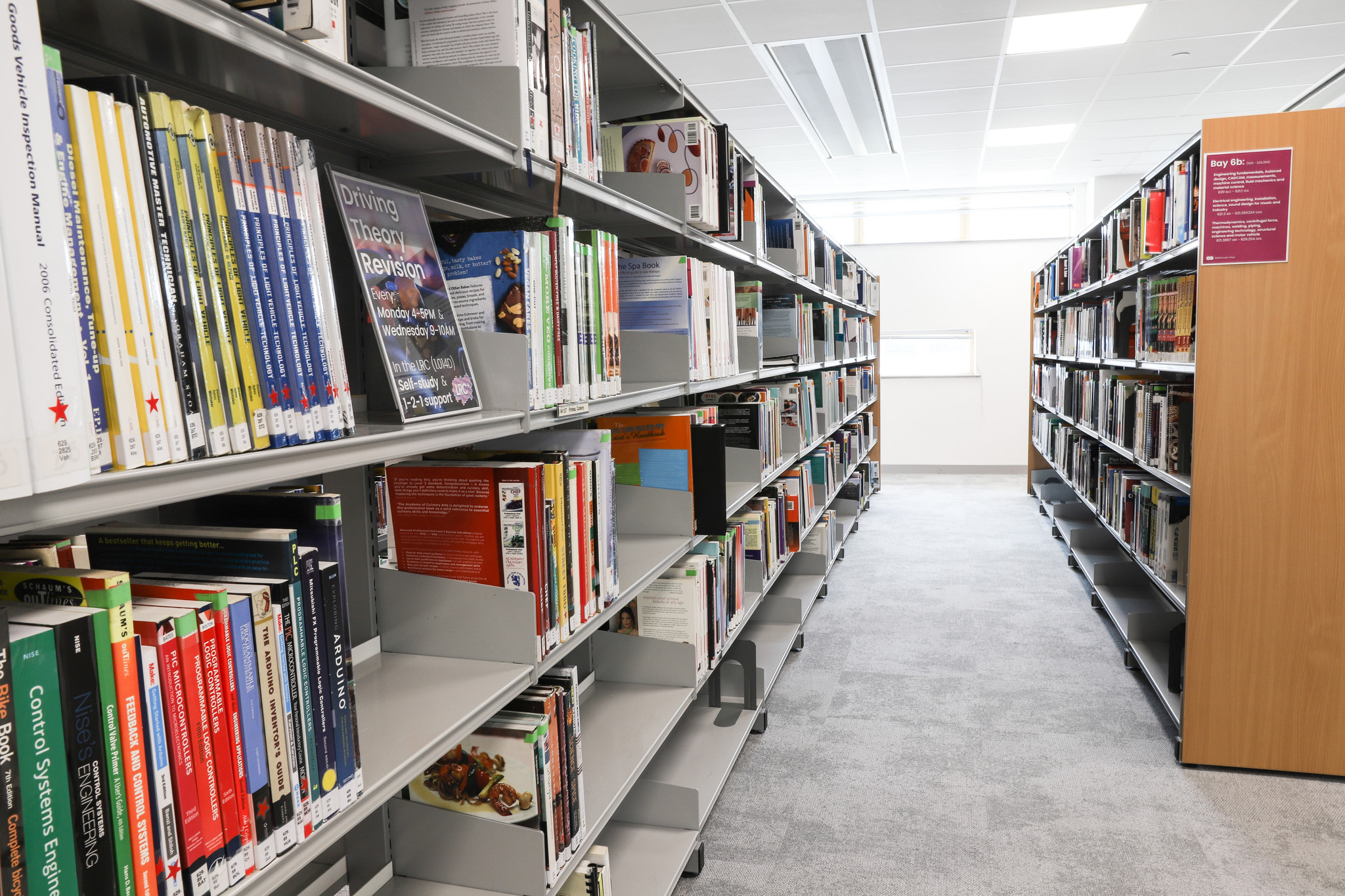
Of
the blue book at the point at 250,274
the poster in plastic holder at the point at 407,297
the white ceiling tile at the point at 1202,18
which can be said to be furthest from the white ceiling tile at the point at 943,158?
the blue book at the point at 250,274

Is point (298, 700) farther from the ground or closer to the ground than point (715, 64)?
closer to the ground

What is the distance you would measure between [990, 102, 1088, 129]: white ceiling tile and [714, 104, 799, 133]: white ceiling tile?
A: 4.79 feet

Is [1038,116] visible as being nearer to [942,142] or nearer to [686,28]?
[942,142]

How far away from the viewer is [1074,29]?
4523 mm

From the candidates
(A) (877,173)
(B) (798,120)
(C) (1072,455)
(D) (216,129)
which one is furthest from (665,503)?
(A) (877,173)

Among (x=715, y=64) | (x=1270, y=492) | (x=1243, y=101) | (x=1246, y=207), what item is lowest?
(x=1270, y=492)

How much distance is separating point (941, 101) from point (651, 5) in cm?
245

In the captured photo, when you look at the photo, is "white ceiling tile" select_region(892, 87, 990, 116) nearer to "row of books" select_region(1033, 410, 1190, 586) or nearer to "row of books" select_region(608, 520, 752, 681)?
"row of books" select_region(1033, 410, 1190, 586)

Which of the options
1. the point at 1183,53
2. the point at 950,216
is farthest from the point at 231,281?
the point at 950,216

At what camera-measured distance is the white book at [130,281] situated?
2.22 feet

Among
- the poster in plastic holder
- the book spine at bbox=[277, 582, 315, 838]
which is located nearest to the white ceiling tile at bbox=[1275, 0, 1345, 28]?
the poster in plastic holder

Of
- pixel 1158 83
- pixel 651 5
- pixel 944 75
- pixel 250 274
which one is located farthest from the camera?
pixel 1158 83

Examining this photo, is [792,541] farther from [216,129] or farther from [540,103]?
[216,129]

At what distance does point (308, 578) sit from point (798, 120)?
5.92m
